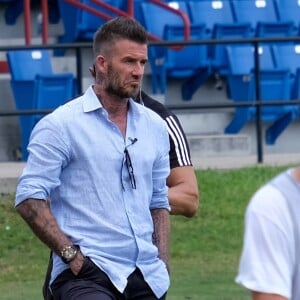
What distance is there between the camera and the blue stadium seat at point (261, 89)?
1489 cm

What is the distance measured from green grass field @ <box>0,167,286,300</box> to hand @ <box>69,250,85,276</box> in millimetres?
4024

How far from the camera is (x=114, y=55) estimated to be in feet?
17.7

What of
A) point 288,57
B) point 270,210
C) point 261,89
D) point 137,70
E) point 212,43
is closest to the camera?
point 270,210

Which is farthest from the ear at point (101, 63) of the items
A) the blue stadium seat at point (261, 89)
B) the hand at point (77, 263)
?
the blue stadium seat at point (261, 89)

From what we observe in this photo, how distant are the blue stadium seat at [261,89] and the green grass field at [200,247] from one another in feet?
6.72

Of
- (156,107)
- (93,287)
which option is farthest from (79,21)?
(93,287)

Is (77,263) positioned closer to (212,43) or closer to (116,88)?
(116,88)

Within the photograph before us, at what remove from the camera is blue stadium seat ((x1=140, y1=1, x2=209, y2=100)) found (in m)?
15.4

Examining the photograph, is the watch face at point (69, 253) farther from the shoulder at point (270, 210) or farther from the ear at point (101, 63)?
the shoulder at point (270, 210)

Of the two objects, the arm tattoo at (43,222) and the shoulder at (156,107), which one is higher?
the shoulder at (156,107)

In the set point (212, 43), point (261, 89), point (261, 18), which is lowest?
point (261, 89)

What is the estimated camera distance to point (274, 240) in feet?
10.5

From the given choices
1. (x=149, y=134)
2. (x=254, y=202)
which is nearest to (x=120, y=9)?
(x=149, y=134)

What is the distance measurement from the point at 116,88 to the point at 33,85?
28.8 feet
